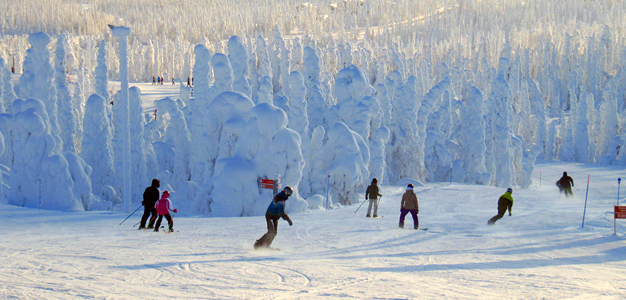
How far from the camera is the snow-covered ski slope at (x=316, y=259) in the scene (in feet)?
24.8

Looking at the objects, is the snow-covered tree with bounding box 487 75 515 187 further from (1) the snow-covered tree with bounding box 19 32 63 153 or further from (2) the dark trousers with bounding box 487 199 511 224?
(1) the snow-covered tree with bounding box 19 32 63 153

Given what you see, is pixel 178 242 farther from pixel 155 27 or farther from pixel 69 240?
pixel 155 27

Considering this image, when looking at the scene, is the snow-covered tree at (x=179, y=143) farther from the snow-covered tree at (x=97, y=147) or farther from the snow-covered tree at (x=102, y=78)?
the snow-covered tree at (x=102, y=78)

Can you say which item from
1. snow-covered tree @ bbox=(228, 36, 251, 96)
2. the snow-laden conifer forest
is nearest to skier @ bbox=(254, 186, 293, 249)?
the snow-laden conifer forest

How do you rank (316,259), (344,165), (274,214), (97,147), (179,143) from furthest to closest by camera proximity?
(179,143) < (97,147) < (344,165) < (274,214) < (316,259)

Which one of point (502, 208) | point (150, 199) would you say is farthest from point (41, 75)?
point (502, 208)

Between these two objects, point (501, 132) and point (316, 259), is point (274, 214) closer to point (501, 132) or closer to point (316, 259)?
point (316, 259)

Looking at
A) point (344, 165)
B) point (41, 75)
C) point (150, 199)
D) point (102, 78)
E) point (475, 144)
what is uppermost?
point (102, 78)

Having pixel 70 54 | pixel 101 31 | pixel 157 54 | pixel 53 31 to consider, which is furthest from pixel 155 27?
pixel 70 54

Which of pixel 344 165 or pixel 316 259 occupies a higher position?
pixel 344 165

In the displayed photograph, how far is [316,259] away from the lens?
9.97 m

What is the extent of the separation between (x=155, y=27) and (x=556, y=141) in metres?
139

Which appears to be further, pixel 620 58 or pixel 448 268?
pixel 620 58

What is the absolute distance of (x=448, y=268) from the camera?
31.1 ft
